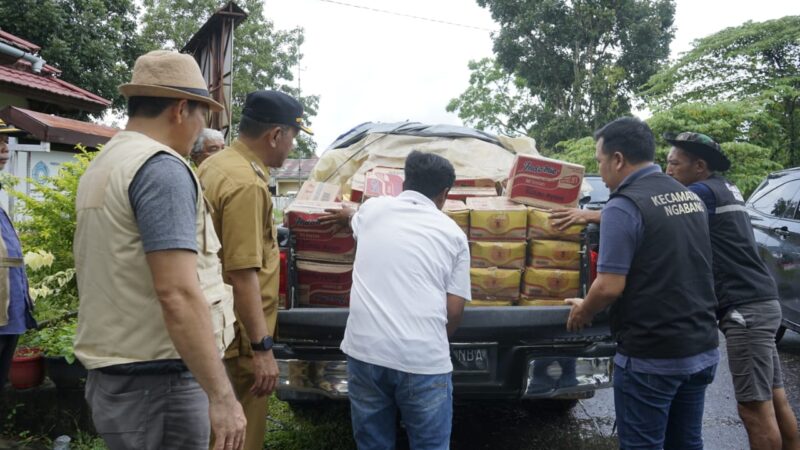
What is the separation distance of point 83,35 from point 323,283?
48.8 feet

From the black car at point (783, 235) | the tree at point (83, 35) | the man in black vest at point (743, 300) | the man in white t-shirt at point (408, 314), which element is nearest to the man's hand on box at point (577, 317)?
the man in white t-shirt at point (408, 314)

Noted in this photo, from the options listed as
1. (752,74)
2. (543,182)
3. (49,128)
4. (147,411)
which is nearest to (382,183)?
(543,182)

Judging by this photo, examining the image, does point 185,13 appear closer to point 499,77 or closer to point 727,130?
point 499,77

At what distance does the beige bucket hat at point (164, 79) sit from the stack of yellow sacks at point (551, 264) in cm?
198

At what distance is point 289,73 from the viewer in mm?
33281

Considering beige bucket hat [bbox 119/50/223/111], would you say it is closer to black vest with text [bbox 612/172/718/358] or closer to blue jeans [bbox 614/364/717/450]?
black vest with text [bbox 612/172/718/358]

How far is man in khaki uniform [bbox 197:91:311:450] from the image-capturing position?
237 centimetres

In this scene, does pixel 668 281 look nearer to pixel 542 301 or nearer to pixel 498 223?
pixel 542 301

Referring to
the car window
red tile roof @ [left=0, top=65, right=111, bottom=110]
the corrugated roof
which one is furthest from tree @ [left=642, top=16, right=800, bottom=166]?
the corrugated roof

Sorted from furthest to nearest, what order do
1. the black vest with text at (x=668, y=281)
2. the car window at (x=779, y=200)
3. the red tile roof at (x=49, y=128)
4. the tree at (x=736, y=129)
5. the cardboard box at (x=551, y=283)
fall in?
the tree at (x=736, y=129) → the red tile roof at (x=49, y=128) → the car window at (x=779, y=200) → the cardboard box at (x=551, y=283) → the black vest with text at (x=668, y=281)

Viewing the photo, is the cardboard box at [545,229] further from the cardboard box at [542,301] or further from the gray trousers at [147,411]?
the gray trousers at [147,411]

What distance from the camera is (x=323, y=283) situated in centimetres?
322

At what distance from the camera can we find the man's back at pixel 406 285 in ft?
7.54

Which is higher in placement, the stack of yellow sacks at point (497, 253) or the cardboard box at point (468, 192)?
the cardboard box at point (468, 192)
